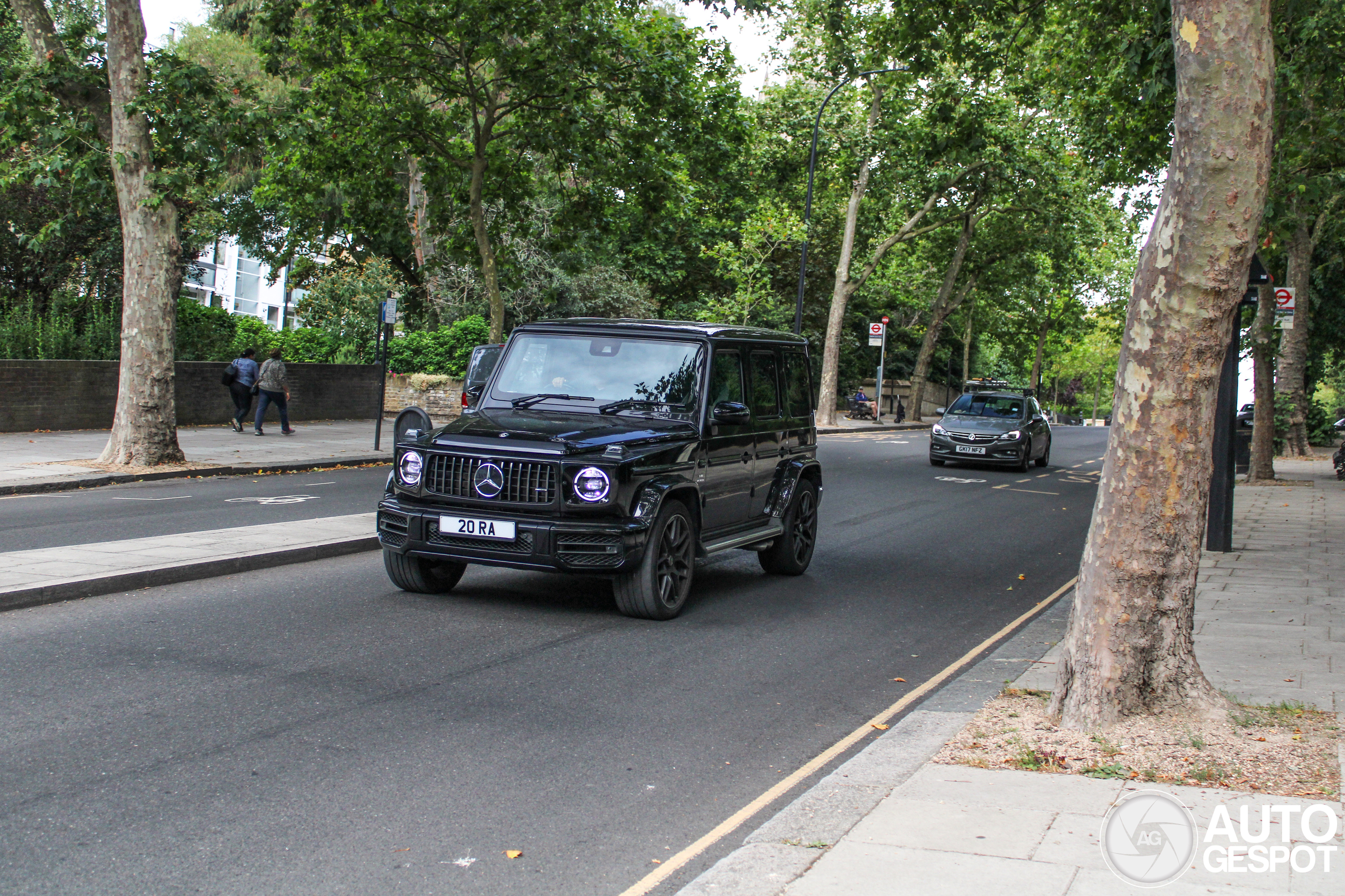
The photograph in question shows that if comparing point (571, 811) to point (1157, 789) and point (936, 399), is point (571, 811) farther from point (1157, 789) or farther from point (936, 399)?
point (936, 399)

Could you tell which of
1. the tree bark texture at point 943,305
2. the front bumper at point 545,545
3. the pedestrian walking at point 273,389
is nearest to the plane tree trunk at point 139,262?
the pedestrian walking at point 273,389

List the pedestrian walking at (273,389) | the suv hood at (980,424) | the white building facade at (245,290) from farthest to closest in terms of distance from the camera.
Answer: the white building facade at (245,290), the suv hood at (980,424), the pedestrian walking at (273,389)

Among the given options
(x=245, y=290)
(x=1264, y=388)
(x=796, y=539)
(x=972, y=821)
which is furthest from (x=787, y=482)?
(x=245, y=290)

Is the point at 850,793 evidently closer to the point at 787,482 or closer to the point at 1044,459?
the point at 787,482

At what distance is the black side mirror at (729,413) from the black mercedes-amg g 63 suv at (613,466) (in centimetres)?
1

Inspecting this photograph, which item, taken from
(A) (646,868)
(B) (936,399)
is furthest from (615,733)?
(B) (936,399)

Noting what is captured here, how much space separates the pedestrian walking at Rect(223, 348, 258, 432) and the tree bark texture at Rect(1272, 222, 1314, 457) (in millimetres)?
19781

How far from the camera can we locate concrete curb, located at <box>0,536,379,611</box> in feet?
25.0

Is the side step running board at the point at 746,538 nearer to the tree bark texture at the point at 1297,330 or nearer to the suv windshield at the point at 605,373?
the suv windshield at the point at 605,373

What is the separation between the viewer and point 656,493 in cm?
780

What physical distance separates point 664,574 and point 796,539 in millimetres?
2576

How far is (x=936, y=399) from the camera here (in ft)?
219

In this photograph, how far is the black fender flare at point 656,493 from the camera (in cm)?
768

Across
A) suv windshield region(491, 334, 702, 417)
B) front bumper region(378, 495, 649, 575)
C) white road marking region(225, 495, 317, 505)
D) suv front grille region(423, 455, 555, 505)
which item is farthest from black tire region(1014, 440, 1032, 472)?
suv front grille region(423, 455, 555, 505)
